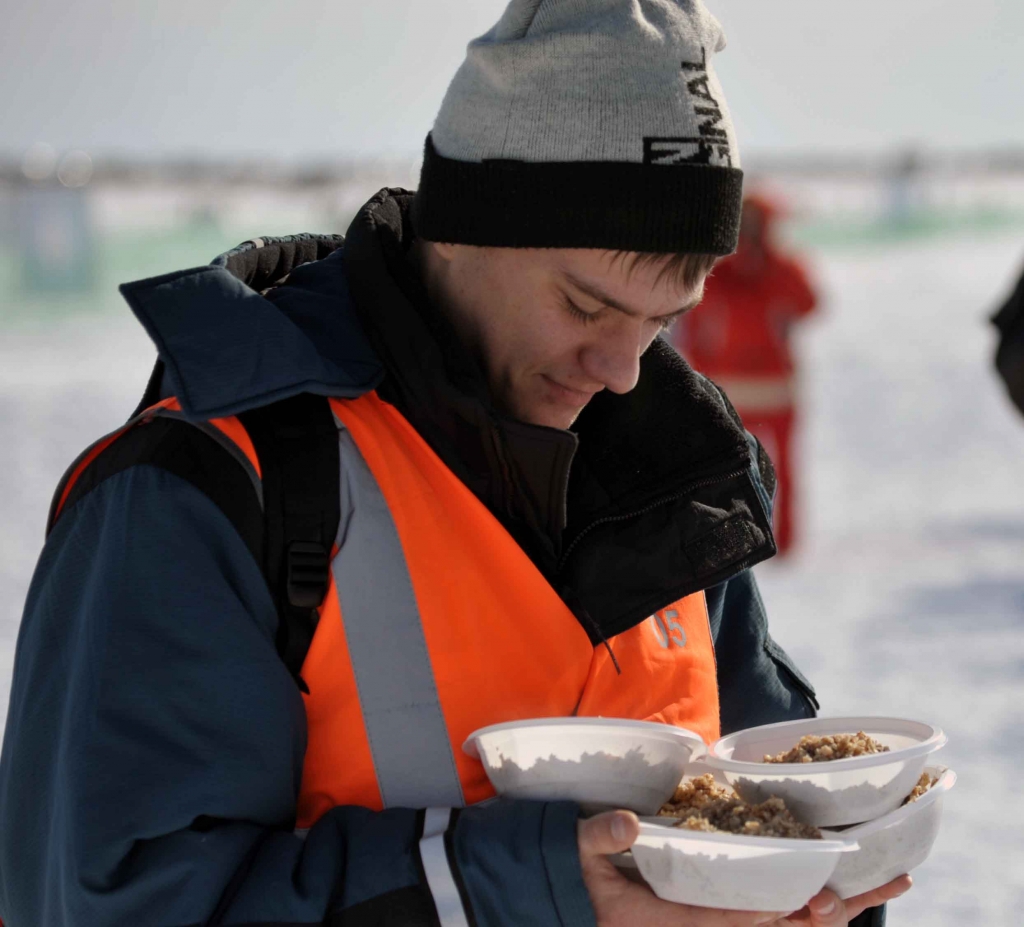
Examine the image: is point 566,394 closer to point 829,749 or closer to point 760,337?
point 829,749

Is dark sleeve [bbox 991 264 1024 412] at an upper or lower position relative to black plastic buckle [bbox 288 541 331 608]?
lower

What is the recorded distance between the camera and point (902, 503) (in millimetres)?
8898

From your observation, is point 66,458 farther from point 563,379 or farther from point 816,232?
point 816,232

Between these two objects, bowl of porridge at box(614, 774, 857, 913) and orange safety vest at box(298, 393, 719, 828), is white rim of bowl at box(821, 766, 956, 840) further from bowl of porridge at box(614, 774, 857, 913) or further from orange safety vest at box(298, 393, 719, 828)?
orange safety vest at box(298, 393, 719, 828)

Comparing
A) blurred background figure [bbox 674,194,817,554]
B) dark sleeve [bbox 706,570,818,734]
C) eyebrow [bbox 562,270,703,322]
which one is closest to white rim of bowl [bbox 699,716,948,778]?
dark sleeve [bbox 706,570,818,734]

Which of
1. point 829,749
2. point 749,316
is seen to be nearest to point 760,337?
point 749,316

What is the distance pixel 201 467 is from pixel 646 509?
512 millimetres

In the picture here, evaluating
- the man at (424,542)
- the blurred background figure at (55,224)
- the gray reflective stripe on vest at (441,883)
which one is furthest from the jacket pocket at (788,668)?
the blurred background figure at (55,224)

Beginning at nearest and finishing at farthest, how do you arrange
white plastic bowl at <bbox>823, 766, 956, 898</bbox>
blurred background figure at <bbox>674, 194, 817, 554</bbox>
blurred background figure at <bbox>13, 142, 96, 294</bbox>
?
white plastic bowl at <bbox>823, 766, 956, 898</bbox>
blurred background figure at <bbox>674, 194, 817, 554</bbox>
blurred background figure at <bbox>13, 142, 96, 294</bbox>

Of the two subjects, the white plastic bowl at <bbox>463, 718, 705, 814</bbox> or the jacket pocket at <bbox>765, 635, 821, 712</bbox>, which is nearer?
the white plastic bowl at <bbox>463, 718, 705, 814</bbox>

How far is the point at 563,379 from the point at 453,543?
24cm

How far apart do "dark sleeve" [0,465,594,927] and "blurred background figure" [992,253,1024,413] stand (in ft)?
9.31

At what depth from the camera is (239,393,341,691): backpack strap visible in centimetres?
118

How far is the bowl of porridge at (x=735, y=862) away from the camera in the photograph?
1102 mm
